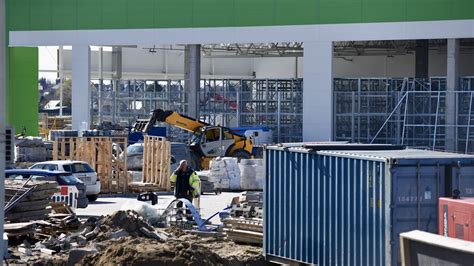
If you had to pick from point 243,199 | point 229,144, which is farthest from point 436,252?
point 229,144

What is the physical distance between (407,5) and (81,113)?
1738 cm

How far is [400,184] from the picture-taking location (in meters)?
16.2

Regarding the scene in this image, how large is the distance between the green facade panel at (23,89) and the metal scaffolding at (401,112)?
16.7 meters

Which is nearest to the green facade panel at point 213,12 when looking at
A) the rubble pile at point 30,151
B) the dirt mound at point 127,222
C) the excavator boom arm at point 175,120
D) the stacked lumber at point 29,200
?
the excavator boom arm at point 175,120

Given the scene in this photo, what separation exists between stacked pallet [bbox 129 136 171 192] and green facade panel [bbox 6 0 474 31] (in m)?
15.0

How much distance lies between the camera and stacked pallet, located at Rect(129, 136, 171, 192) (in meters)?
36.8

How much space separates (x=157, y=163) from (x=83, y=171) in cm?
480

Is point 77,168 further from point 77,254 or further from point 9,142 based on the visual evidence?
point 77,254

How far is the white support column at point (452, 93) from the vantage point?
157 ft

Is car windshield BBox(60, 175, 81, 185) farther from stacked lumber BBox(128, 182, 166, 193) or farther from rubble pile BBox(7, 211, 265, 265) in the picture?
stacked lumber BBox(128, 182, 166, 193)

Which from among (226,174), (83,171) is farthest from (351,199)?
(226,174)

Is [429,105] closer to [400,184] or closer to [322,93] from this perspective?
[322,93]

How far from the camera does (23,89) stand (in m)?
58.4

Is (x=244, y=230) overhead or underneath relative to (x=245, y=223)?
underneath
